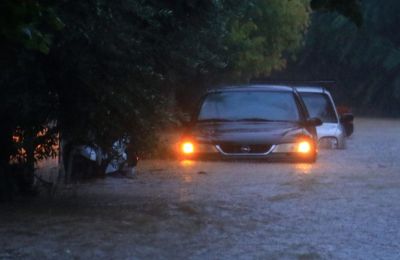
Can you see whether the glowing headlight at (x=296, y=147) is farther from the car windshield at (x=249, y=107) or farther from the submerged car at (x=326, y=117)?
the submerged car at (x=326, y=117)

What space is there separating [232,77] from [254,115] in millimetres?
12853

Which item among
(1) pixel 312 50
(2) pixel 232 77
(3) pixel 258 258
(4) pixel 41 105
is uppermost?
(1) pixel 312 50

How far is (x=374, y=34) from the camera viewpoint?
49.0 metres

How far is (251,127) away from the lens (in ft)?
56.6

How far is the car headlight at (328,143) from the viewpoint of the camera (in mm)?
23234

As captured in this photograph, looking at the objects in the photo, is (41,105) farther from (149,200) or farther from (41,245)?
(149,200)

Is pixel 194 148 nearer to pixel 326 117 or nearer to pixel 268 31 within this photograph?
pixel 326 117

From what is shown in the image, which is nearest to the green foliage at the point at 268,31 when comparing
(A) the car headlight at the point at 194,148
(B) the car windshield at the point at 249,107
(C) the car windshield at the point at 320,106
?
(C) the car windshield at the point at 320,106

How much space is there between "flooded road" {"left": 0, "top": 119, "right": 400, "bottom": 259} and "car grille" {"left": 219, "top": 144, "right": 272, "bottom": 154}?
23cm

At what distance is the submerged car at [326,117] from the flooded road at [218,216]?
19.7 ft

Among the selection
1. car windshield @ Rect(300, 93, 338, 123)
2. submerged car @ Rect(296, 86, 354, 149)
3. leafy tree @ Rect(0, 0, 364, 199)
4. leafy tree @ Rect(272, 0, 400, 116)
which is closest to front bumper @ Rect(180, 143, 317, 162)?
leafy tree @ Rect(0, 0, 364, 199)

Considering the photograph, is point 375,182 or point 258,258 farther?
point 375,182

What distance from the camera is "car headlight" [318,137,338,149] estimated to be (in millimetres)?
23234

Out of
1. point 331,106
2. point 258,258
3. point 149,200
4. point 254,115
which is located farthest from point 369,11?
point 258,258
